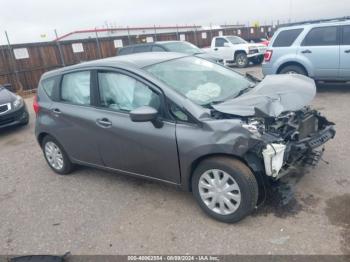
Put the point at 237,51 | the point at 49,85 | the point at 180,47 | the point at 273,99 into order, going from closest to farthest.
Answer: the point at 273,99 → the point at 49,85 → the point at 180,47 → the point at 237,51

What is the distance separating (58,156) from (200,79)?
240 centimetres

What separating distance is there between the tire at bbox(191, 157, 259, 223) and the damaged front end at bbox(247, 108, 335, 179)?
0.22 meters

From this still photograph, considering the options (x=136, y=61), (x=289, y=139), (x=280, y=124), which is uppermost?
(x=136, y=61)

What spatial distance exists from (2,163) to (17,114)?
2180 mm

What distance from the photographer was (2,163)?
573 centimetres

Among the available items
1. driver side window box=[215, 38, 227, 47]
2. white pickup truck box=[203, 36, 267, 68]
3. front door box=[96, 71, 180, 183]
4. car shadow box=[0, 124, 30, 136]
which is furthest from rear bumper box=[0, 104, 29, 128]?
driver side window box=[215, 38, 227, 47]

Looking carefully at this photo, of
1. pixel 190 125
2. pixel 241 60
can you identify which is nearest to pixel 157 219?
pixel 190 125

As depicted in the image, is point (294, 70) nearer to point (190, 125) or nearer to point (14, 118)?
point (190, 125)

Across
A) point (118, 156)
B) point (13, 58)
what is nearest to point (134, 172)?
point (118, 156)

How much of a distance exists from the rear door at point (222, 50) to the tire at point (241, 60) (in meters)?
0.30

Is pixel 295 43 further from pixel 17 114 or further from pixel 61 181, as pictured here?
pixel 17 114

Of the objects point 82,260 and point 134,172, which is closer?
point 82,260

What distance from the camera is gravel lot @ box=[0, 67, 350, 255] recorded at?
294 centimetres

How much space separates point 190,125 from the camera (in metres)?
3.18
